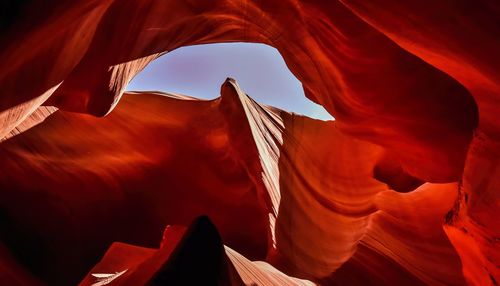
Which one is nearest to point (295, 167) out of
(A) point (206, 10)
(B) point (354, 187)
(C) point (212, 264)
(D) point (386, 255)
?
(B) point (354, 187)

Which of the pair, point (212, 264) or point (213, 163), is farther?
point (213, 163)

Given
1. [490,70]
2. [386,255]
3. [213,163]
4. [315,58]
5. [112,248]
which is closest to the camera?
[490,70]

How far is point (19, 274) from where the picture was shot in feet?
17.0

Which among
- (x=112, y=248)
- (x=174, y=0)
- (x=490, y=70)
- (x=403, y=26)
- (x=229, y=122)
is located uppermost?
(x=174, y=0)

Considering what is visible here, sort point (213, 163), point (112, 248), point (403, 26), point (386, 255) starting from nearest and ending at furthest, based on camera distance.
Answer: point (403, 26) → point (386, 255) → point (112, 248) → point (213, 163)

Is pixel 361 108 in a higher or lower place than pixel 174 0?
Result: lower

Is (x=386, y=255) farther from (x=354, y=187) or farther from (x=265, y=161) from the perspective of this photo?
(x=265, y=161)

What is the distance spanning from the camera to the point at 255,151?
244 inches

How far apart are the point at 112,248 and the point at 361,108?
13.6 feet

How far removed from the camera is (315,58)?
5562mm

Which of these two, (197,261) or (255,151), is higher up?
(255,151)

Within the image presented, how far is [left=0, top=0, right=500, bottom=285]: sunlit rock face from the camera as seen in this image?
324 centimetres

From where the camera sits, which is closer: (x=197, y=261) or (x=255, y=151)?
(x=197, y=261)

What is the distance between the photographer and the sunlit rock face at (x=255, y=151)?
3.24 m
